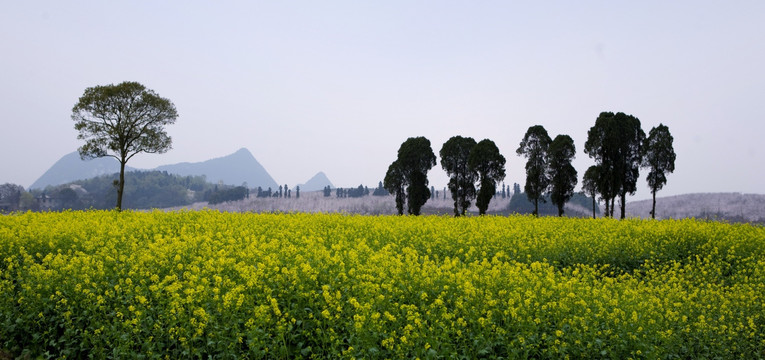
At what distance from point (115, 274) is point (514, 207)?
149m

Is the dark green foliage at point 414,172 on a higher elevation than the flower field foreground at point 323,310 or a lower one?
higher

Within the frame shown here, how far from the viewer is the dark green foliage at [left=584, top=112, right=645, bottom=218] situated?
3959 centimetres

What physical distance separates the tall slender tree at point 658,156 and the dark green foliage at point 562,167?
6.93m

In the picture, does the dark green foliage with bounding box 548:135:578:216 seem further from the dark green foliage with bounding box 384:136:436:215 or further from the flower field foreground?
the flower field foreground

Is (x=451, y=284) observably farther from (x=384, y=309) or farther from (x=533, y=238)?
(x=533, y=238)

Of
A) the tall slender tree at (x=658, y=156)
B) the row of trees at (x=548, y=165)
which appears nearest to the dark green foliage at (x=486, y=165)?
the row of trees at (x=548, y=165)

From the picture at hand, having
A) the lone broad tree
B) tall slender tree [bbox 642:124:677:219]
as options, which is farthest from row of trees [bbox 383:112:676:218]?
the lone broad tree

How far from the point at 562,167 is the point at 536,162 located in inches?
90.7

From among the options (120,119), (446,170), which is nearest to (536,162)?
(446,170)

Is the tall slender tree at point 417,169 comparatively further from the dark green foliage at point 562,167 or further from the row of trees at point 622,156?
the row of trees at point 622,156

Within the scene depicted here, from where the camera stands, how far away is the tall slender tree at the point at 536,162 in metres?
42.1

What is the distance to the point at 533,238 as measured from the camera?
17.8m

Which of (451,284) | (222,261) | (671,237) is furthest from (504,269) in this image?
(671,237)

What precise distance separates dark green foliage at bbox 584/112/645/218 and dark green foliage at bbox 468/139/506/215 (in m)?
7.62
